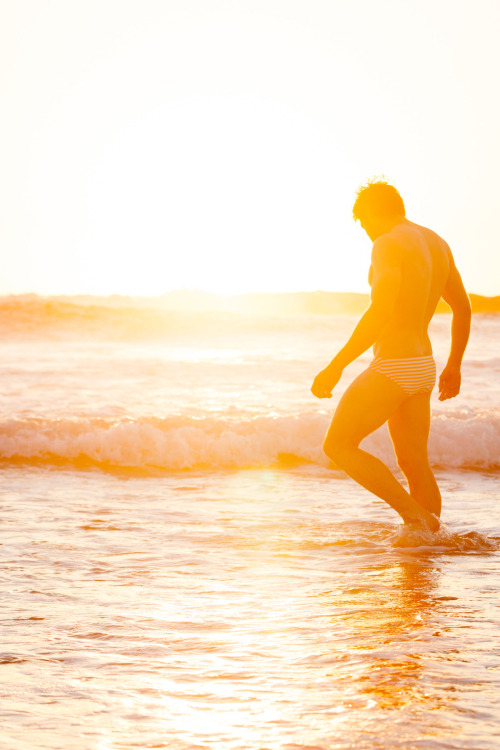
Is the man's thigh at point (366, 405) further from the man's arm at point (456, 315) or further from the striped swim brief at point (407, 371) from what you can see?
the man's arm at point (456, 315)

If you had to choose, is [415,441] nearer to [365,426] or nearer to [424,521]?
[365,426]

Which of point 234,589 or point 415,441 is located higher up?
point 415,441

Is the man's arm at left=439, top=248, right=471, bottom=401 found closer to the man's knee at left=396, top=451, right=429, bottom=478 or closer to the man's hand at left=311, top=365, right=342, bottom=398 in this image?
the man's knee at left=396, top=451, right=429, bottom=478

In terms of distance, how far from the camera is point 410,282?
4.93 m

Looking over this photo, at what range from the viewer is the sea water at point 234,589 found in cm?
292

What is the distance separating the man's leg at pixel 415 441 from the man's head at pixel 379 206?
0.97m

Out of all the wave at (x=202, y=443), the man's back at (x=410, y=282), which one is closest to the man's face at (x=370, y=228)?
the man's back at (x=410, y=282)

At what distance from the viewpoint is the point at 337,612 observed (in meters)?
4.15

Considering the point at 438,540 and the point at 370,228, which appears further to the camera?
the point at 438,540

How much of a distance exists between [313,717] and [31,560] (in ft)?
8.87

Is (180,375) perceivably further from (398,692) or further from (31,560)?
(398,692)

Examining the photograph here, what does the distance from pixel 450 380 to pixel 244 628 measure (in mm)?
2152

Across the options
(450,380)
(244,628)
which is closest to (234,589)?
(244,628)

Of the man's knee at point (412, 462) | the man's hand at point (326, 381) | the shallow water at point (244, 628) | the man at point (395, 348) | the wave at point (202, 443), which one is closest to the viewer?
the shallow water at point (244, 628)
